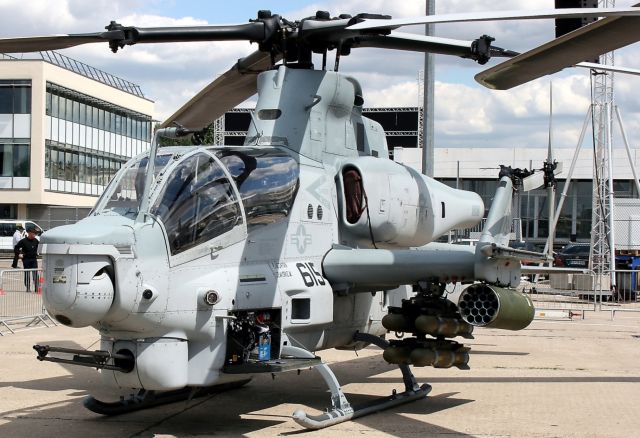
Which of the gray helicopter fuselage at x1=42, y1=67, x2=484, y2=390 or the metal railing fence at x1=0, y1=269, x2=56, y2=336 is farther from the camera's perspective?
the metal railing fence at x1=0, y1=269, x2=56, y2=336

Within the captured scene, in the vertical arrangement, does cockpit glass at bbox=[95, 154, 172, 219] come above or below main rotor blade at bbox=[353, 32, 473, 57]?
below

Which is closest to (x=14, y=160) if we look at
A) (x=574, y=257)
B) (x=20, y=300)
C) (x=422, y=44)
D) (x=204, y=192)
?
(x=574, y=257)

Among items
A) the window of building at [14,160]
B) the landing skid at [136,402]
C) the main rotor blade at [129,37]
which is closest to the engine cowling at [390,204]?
the main rotor blade at [129,37]

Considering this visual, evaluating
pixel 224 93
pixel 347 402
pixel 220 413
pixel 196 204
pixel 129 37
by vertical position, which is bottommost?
pixel 220 413

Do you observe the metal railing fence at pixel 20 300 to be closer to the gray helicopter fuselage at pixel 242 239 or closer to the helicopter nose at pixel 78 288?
the gray helicopter fuselage at pixel 242 239

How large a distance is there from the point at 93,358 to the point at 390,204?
4182mm

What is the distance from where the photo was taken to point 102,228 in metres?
8.02

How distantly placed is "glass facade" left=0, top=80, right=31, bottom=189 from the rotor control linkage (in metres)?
44.9

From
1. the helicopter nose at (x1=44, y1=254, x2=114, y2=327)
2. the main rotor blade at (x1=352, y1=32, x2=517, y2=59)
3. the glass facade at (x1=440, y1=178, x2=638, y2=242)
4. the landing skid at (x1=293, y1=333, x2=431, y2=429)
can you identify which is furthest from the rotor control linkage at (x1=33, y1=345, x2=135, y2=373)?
the glass facade at (x1=440, y1=178, x2=638, y2=242)

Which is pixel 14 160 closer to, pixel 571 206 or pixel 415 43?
pixel 571 206

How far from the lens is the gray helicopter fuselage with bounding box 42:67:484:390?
797 cm

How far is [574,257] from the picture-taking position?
37531mm

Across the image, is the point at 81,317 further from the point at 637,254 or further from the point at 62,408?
the point at 637,254

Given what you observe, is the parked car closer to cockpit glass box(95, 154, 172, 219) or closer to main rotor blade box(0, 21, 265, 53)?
main rotor blade box(0, 21, 265, 53)
